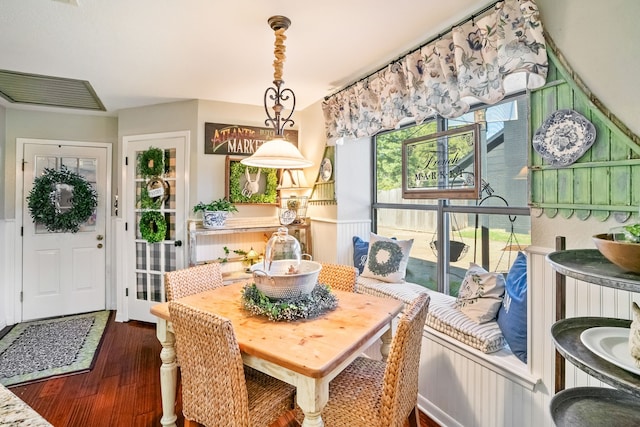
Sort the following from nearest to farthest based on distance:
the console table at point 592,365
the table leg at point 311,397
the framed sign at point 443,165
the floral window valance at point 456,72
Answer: the console table at point 592,365 < the table leg at point 311,397 < the floral window valance at point 456,72 < the framed sign at point 443,165

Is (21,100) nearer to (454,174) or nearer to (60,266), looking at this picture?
(60,266)

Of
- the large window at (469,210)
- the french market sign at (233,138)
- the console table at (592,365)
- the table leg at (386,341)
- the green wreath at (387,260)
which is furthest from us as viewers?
the french market sign at (233,138)

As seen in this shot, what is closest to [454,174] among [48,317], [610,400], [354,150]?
[354,150]

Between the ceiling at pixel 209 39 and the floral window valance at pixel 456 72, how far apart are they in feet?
0.54

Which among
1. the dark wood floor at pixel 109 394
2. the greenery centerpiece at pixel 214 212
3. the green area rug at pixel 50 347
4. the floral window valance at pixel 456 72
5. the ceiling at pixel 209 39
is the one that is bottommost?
the dark wood floor at pixel 109 394

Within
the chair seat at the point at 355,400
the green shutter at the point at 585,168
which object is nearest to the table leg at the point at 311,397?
the chair seat at the point at 355,400

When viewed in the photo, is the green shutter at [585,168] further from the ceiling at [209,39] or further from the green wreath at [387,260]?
the green wreath at [387,260]

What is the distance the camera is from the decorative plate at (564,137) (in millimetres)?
1327

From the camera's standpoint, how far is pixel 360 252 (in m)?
3.09

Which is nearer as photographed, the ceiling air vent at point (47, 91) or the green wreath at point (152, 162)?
the ceiling air vent at point (47, 91)

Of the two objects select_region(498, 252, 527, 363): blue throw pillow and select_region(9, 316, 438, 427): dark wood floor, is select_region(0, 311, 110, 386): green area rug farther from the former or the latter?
select_region(498, 252, 527, 363): blue throw pillow

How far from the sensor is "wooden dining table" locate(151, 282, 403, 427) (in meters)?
1.21

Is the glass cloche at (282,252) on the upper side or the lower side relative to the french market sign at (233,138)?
lower

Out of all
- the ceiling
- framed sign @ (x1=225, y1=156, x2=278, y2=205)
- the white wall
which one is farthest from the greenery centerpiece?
the white wall
